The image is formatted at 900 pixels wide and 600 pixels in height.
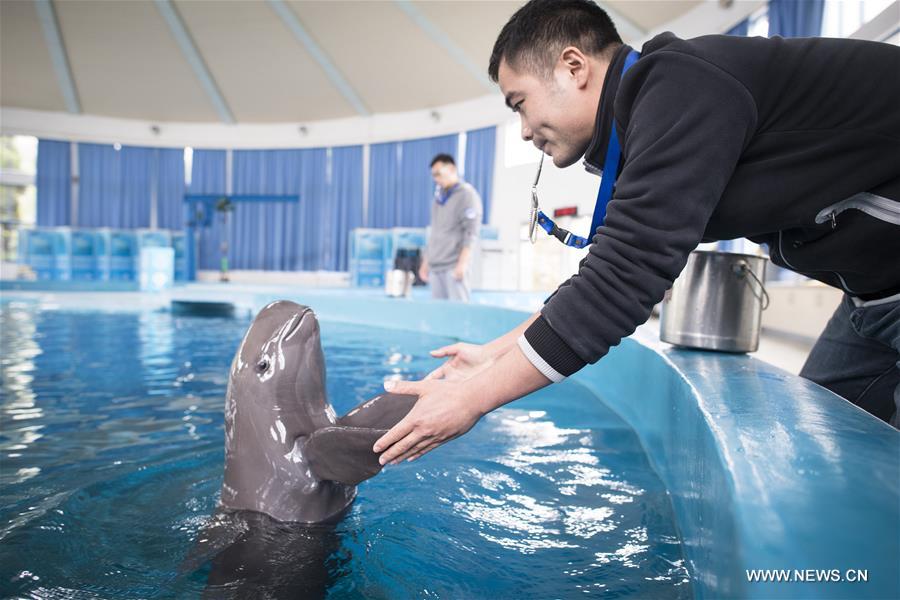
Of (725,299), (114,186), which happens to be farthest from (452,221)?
(114,186)

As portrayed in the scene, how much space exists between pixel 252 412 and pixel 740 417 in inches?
45.8

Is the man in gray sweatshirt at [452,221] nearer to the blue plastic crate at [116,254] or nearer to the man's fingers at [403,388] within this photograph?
the man's fingers at [403,388]

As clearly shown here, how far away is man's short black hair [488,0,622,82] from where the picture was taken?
1274 millimetres

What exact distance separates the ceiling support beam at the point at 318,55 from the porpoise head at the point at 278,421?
12.4 meters

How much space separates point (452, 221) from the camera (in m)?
5.74

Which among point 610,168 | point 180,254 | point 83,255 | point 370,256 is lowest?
point 83,255

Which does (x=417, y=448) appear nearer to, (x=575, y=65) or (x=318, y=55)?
(x=575, y=65)

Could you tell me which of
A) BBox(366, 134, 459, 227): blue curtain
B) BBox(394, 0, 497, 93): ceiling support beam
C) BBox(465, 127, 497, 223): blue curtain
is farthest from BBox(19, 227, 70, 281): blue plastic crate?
BBox(465, 127, 497, 223): blue curtain

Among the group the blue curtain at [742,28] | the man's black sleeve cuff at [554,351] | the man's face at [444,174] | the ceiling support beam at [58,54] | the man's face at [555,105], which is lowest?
the man's black sleeve cuff at [554,351]

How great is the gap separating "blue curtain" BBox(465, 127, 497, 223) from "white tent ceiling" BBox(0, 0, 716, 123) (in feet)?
3.04

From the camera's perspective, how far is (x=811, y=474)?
30.0 inches

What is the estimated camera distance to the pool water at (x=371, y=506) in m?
1.44

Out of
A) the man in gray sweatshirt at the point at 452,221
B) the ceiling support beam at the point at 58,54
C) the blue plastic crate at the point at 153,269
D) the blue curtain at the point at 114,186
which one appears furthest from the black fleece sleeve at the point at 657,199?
the blue curtain at the point at 114,186

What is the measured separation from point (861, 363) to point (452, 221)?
167 inches
